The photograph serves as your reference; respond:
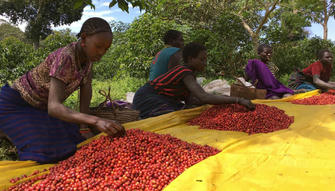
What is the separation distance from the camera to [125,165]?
165 centimetres

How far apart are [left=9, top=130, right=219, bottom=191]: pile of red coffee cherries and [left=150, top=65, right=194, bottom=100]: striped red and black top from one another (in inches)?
44.5

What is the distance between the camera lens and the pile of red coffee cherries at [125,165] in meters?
1.49

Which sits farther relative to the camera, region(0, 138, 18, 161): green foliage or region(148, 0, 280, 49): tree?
region(148, 0, 280, 49): tree

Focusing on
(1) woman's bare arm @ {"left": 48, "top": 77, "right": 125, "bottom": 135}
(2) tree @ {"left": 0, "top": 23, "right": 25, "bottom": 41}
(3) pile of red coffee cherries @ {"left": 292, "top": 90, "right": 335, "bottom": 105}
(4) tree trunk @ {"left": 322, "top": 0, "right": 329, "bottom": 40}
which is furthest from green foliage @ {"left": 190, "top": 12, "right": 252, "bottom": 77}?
(2) tree @ {"left": 0, "top": 23, "right": 25, "bottom": 41}

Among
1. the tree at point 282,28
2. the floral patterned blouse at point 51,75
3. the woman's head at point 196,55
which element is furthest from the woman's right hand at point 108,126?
the tree at point 282,28

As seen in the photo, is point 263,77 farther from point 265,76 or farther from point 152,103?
point 152,103

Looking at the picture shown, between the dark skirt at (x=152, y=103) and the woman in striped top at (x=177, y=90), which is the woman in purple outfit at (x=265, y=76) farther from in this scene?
the dark skirt at (x=152, y=103)

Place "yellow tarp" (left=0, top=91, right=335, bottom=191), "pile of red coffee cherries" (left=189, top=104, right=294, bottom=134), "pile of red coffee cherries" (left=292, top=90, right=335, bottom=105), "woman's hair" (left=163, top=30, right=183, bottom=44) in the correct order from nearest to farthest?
1. "yellow tarp" (left=0, top=91, right=335, bottom=191)
2. "pile of red coffee cherries" (left=189, top=104, right=294, bottom=134)
3. "pile of red coffee cherries" (left=292, top=90, right=335, bottom=105)
4. "woman's hair" (left=163, top=30, right=183, bottom=44)

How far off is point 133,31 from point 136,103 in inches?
195

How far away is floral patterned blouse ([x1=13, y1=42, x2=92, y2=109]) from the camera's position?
1.96 metres

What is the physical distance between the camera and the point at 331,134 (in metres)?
2.46

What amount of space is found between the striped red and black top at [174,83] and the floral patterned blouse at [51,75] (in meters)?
1.01

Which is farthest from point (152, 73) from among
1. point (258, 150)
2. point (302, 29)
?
point (302, 29)

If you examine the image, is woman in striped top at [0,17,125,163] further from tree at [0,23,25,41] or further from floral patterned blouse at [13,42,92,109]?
tree at [0,23,25,41]
